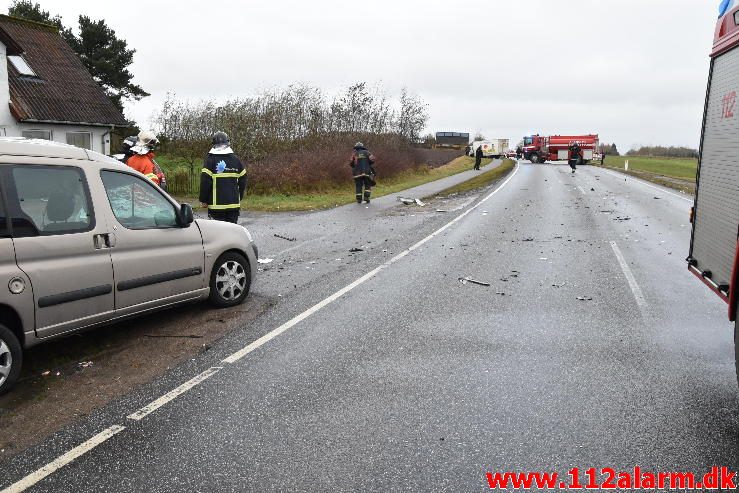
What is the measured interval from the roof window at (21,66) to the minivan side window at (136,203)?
26.2m

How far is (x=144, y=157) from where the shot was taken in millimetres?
8438

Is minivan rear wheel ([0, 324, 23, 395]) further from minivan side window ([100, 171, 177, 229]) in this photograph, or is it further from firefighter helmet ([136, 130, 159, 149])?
firefighter helmet ([136, 130, 159, 149])

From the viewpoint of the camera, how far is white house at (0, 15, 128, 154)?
79.9 feet

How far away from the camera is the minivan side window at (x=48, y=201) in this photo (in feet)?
14.9

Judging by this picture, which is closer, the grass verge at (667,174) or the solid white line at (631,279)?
the solid white line at (631,279)

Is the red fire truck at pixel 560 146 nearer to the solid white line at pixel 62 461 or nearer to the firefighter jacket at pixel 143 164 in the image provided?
the firefighter jacket at pixel 143 164

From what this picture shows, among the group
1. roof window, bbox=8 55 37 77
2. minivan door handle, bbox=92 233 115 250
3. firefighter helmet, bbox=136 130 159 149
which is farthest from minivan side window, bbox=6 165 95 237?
roof window, bbox=8 55 37 77

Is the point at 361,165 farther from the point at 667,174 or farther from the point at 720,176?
the point at 667,174

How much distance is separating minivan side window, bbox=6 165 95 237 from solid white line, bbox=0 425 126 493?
5.75ft

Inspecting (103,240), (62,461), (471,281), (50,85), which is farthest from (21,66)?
(62,461)

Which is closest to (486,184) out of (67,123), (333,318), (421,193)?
(421,193)

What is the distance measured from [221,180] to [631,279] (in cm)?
601

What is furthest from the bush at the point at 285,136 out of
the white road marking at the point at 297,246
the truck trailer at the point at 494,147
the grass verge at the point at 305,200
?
the truck trailer at the point at 494,147

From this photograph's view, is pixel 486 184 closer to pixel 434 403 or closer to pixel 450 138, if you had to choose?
pixel 434 403
